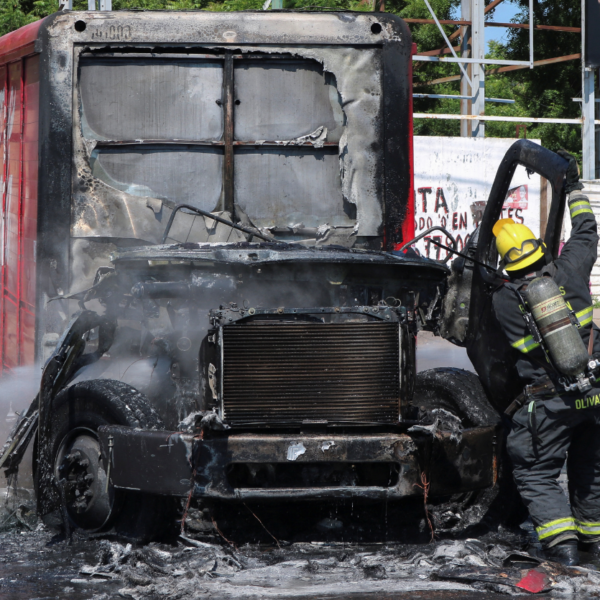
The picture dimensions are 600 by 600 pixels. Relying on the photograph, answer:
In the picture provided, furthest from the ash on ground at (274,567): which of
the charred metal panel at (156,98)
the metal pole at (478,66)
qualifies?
the metal pole at (478,66)

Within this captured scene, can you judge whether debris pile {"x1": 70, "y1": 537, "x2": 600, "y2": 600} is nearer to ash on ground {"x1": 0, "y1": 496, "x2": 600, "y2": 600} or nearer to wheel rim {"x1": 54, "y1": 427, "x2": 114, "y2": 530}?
ash on ground {"x1": 0, "y1": 496, "x2": 600, "y2": 600}

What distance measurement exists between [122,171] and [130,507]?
2.30m

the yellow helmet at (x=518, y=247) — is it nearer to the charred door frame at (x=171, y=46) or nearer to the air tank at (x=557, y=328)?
the air tank at (x=557, y=328)

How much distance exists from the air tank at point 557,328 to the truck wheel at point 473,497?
2.59ft

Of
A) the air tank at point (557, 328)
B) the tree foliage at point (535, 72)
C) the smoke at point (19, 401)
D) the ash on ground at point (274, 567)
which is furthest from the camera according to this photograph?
the tree foliage at point (535, 72)

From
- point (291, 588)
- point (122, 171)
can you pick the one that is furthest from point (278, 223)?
point (291, 588)

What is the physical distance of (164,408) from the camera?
4973mm

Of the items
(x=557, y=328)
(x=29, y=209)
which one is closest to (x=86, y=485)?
(x=29, y=209)

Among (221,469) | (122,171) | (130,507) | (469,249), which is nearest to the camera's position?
(221,469)

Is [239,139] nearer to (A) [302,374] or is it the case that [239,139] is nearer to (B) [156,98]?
(B) [156,98]

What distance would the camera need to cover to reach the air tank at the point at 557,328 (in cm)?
441

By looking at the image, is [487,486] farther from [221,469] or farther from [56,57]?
[56,57]

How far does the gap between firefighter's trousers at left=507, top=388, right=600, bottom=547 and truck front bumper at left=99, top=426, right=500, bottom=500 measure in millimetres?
367

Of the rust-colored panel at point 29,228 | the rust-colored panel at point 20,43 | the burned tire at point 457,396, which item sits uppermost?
the rust-colored panel at point 20,43
